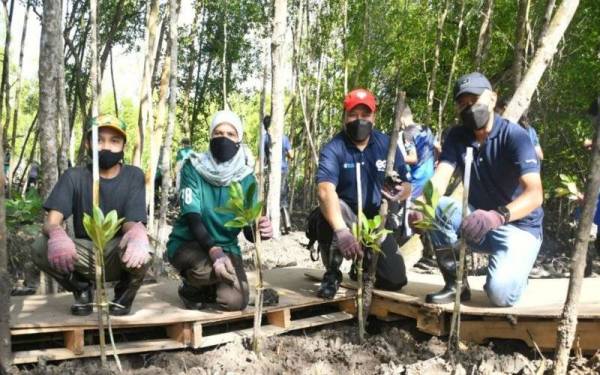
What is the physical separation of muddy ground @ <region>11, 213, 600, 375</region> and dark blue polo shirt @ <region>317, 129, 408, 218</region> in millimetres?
932

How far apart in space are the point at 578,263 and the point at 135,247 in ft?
7.67

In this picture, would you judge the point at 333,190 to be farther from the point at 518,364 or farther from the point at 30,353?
the point at 30,353

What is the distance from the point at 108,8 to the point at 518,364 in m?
Result: 15.1

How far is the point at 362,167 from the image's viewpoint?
416 cm

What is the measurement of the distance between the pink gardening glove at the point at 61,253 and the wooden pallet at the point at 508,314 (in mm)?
2092

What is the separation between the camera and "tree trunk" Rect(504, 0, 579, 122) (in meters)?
4.70

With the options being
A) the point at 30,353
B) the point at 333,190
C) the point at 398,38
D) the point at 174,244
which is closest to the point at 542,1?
the point at 398,38

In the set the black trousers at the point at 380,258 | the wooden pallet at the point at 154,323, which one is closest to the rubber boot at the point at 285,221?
the wooden pallet at the point at 154,323

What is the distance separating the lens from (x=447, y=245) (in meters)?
3.68

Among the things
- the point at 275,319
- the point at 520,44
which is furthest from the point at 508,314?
the point at 520,44

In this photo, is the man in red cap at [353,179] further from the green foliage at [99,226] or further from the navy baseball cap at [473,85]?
the green foliage at [99,226]

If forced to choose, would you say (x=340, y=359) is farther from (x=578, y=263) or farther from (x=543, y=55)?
(x=543, y=55)

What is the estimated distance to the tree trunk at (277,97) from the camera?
775 cm

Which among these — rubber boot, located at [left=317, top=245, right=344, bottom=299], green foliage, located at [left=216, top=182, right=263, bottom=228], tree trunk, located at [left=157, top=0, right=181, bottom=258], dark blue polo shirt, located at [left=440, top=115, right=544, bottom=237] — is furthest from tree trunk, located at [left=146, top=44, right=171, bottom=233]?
dark blue polo shirt, located at [left=440, top=115, right=544, bottom=237]
